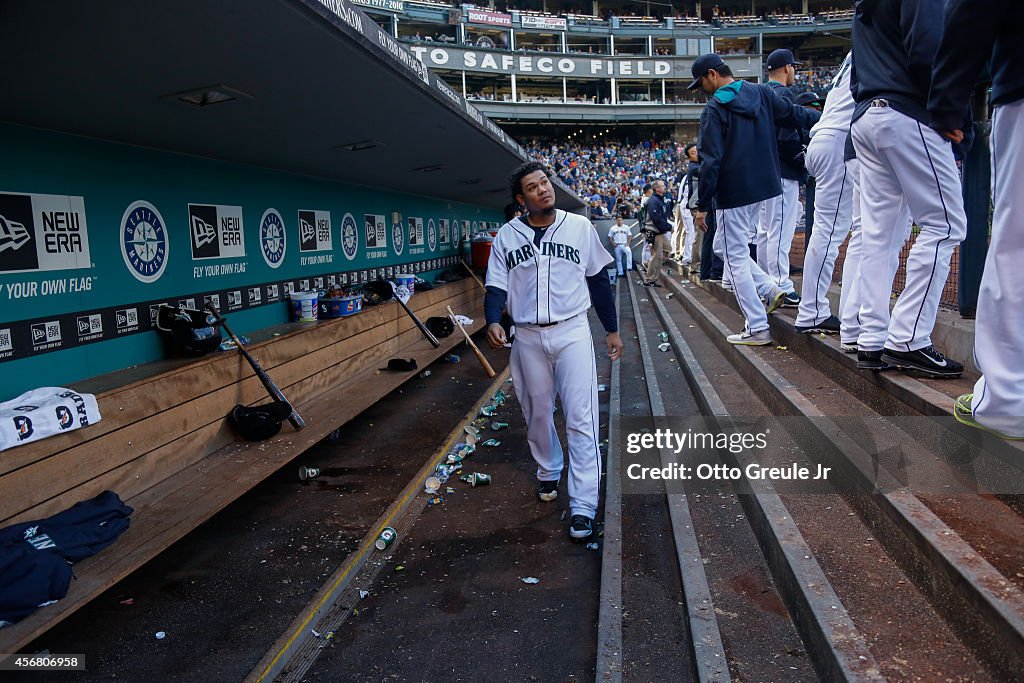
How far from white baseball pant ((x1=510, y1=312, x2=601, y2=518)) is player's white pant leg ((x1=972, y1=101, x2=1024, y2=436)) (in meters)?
1.76

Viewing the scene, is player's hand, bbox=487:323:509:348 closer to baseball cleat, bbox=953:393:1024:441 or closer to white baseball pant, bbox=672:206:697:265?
baseball cleat, bbox=953:393:1024:441

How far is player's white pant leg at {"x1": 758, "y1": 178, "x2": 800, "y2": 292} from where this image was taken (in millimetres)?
6137

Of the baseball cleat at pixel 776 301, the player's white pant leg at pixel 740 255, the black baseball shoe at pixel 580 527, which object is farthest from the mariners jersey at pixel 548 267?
the baseball cleat at pixel 776 301

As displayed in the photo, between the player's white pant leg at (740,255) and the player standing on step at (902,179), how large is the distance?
1.90 meters

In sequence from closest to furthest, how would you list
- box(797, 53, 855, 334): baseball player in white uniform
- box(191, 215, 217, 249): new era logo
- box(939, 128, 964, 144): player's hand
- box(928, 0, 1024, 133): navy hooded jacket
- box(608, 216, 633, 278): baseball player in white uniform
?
box(928, 0, 1024, 133): navy hooded jacket → box(939, 128, 964, 144): player's hand → box(797, 53, 855, 334): baseball player in white uniform → box(191, 215, 217, 249): new era logo → box(608, 216, 633, 278): baseball player in white uniform

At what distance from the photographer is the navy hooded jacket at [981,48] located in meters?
2.12

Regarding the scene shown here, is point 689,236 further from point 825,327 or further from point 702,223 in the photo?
point 825,327

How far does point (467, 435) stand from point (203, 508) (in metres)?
2.24

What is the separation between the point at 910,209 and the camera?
337cm

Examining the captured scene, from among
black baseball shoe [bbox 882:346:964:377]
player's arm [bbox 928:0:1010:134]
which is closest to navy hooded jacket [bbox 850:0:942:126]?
player's arm [bbox 928:0:1010:134]

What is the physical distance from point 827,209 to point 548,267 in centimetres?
251

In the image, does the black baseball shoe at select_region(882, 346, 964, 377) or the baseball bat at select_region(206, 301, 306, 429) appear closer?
the black baseball shoe at select_region(882, 346, 964, 377)

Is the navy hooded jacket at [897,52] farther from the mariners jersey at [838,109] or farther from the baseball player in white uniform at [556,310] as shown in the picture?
the baseball player in white uniform at [556,310]

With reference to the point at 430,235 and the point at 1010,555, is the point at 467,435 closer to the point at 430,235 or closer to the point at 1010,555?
the point at 1010,555
